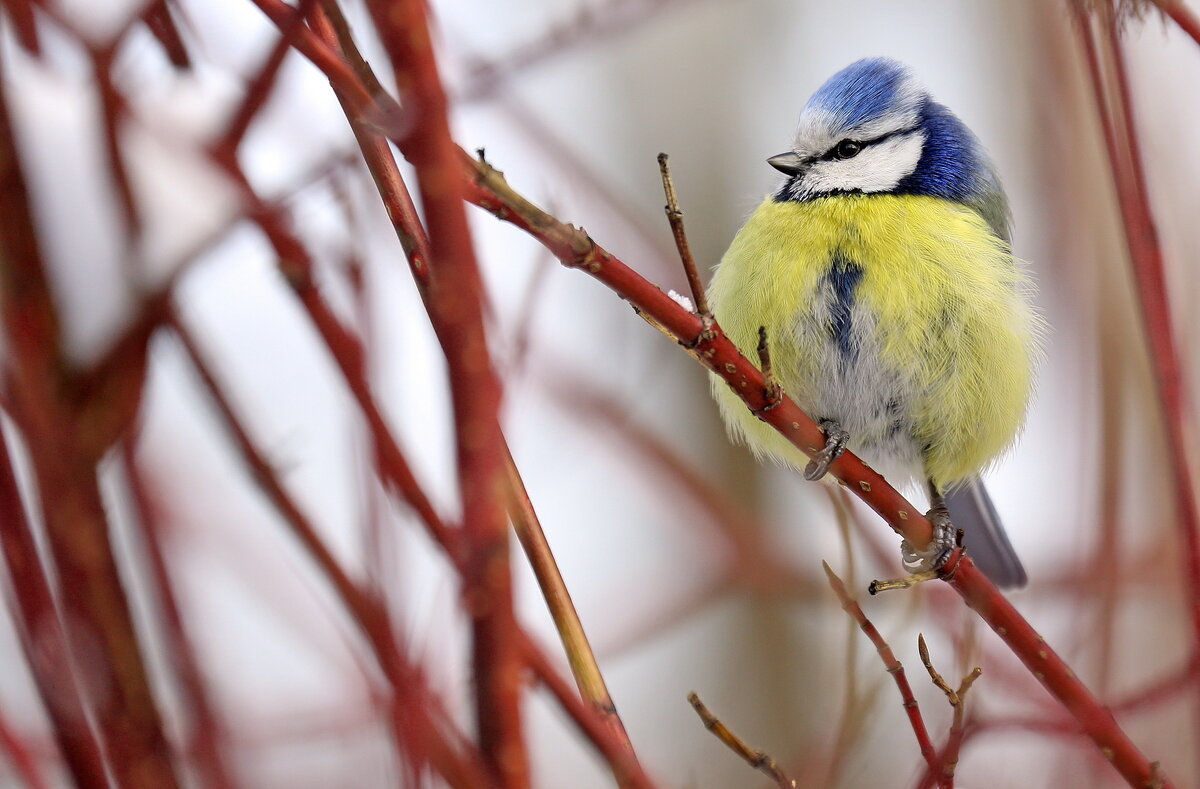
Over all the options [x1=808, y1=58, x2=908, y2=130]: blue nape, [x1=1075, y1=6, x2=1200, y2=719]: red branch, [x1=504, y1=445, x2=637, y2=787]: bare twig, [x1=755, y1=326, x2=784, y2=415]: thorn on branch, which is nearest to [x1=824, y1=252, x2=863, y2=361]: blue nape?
[x1=808, y1=58, x2=908, y2=130]: blue nape

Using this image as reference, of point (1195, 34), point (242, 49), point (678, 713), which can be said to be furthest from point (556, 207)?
point (678, 713)

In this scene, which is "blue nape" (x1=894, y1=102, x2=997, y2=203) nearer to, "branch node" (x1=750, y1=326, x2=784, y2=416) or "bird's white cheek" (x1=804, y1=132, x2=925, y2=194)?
"bird's white cheek" (x1=804, y1=132, x2=925, y2=194)

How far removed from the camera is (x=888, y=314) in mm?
1910

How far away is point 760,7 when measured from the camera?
4.75 m

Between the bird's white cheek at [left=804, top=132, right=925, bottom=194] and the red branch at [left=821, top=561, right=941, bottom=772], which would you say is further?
the bird's white cheek at [left=804, top=132, right=925, bottom=194]

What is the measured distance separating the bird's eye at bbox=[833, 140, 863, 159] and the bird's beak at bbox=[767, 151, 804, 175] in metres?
0.08

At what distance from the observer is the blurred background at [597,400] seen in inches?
37.6

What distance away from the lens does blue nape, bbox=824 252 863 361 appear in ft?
6.32

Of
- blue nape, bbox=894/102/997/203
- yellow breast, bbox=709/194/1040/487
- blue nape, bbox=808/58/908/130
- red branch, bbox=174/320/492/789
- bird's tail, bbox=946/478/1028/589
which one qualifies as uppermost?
blue nape, bbox=808/58/908/130

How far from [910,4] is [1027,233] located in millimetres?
1718

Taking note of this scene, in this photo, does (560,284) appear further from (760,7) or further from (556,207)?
(556,207)

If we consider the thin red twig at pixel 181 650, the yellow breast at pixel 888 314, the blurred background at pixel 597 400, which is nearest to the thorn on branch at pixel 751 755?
the blurred background at pixel 597 400

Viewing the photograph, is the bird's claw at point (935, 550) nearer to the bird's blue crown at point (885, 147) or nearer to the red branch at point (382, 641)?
the bird's blue crown at point (885, 147)

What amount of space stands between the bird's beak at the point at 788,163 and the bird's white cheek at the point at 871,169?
0.10 ft
